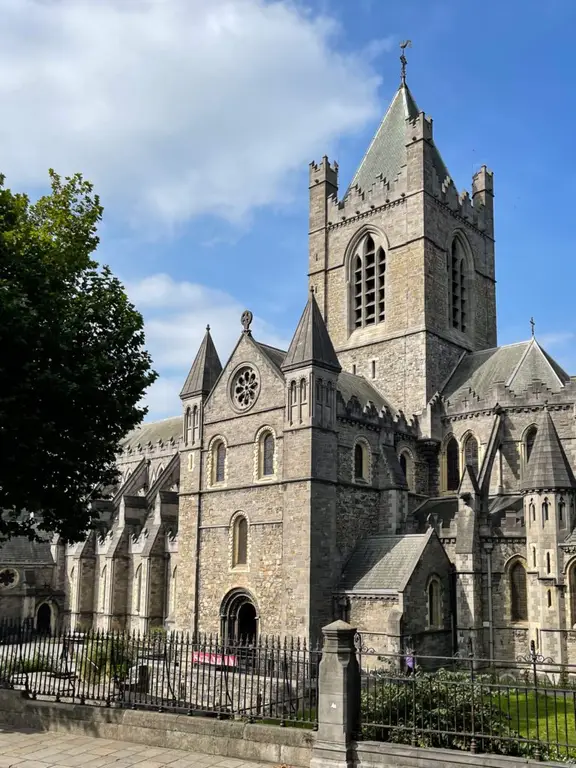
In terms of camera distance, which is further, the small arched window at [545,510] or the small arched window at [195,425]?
the small arched window at [195,425]

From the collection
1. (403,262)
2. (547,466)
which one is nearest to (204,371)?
(403,262)

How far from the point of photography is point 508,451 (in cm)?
3225

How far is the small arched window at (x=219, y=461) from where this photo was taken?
31844mm

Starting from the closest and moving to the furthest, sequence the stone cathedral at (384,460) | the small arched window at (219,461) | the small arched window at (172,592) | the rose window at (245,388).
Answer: the stone cathedral at (384,460), the rose window at (245,388), the small arched window at (219,461), the small arched window at (172,592)

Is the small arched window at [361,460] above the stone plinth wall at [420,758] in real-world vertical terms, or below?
above

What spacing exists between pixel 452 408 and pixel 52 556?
30269 mm

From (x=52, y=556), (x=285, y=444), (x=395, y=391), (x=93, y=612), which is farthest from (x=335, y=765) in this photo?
(x=52, y=556)

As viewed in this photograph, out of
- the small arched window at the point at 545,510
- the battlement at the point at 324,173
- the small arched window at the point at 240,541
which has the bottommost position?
the small arched window at the point at 240,541

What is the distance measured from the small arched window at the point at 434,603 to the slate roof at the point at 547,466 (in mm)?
4989

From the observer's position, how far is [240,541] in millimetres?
30531

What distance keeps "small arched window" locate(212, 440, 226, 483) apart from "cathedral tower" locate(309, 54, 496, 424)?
9355mm

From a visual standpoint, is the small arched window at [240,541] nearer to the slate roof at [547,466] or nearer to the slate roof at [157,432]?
the slate roof at [547,466]

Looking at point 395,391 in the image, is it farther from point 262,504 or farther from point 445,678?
point 445,678

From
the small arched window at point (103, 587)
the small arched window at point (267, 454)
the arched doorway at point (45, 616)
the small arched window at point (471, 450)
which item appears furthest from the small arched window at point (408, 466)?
the arched doorway at point (45, 616)
